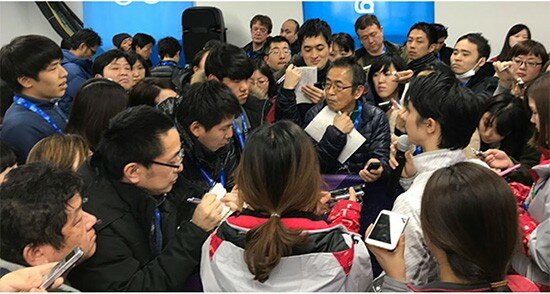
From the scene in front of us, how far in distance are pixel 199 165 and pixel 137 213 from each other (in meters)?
0.60

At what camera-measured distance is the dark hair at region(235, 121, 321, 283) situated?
123 centimetres

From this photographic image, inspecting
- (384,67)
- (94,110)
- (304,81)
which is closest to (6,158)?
(94,110)

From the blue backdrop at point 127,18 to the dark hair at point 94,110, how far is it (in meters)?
4.09

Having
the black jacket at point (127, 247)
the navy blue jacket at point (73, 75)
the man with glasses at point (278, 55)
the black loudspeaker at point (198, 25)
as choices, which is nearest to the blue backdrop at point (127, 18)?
the black loudspeaker at point (198, 25)

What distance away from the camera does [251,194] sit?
130 cm

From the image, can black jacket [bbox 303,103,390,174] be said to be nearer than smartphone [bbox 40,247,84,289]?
No

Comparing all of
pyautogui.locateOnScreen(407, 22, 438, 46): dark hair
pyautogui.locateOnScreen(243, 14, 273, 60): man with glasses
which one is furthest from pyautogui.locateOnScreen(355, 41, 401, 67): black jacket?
pyautogui.locateOnScreen(243, 14, 273, 60): man with glasses

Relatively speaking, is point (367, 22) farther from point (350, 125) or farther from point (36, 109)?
point (36, 109)

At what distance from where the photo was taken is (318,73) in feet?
11.4

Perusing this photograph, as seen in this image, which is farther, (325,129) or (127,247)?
(325,129)

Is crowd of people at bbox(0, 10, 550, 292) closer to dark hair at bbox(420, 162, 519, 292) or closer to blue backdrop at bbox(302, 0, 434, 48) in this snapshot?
dark hair at bbox(420, 162, 519, 292)

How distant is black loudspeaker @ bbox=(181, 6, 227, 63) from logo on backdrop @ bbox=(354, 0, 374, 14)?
160 cm

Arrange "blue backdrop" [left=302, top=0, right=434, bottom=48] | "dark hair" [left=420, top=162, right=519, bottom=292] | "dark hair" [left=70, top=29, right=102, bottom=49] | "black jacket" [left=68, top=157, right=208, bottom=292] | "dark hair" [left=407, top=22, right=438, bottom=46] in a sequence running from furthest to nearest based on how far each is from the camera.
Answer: "blue backdrop" [left=302, top=0, right=434, bottom=48] < "dark hair" [left=70, top=29, right=102, bottom=49] < "dark hair" [left=407, top=22, right=438, bottom=46] < "black jacket" [left=68, top=157, right=208, bottom=292] < "dark hair" [left=420, top=162, right=519, bottom=292]

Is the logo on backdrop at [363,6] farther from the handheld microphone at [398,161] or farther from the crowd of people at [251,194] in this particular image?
the handheld microphone at [398,161]
